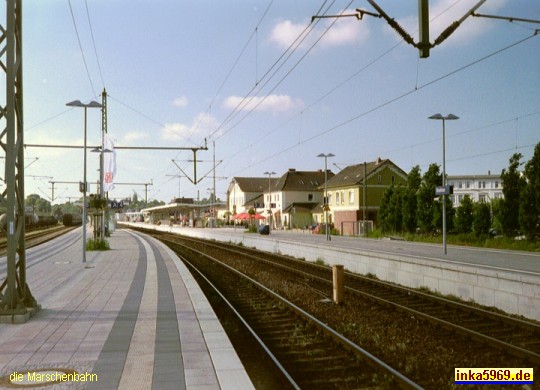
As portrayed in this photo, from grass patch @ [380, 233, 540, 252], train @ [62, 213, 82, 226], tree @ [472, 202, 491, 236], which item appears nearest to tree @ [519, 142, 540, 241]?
grass patch @ [380, 233, 540, 252]

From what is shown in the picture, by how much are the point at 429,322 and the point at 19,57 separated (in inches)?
351

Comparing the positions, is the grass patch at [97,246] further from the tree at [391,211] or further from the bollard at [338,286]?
the tree at [391,211]

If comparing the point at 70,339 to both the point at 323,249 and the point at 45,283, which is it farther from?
the point at 323,249

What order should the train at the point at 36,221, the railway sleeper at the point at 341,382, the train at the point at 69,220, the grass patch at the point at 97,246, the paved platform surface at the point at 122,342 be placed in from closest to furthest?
the paved platform surface at the point at 122,342
the railway sleeper at the point at 341,382
the grass patch at the point at 97,246
the train at the point at 36,221
the train at the point at 69,220

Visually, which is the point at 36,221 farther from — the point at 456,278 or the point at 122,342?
the point at 122,342

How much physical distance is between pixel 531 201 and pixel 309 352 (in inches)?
866

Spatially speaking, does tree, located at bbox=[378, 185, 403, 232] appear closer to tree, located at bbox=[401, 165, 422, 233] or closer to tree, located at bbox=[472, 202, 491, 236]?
tree, located at bbox=[401, 165, 422, 233]

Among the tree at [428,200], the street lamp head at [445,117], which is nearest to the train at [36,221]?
the tree at [428,200]

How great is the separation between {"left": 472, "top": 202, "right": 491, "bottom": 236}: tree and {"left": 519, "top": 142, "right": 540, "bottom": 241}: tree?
226 inches

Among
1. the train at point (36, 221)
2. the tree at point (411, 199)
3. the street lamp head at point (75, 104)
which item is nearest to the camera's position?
the street lamp head at point (75, 104)

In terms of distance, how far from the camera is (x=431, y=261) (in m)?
13.9

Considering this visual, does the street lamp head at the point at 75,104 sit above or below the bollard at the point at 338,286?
above

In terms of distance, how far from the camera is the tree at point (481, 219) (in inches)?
1270

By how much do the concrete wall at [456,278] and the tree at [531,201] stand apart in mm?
11197
